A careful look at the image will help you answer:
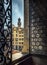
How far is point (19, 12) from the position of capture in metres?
3.17

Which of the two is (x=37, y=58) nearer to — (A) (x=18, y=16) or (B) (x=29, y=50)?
(B) (x=29, y=50)

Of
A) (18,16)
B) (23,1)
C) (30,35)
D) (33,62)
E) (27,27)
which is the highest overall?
(23,1)

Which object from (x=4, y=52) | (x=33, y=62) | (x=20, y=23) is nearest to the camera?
(x=4, y=52)

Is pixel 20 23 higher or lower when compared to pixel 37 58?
higher

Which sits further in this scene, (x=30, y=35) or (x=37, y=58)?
(x=30, y=35)

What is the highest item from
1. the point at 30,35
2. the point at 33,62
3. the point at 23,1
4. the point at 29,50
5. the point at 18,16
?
the point at 23,1

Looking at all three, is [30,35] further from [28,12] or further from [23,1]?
[23,1]

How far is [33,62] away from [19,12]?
121cm

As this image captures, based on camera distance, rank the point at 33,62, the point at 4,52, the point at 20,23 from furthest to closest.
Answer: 1. the point at 20,23
2. the point at 33,62
3. the point at 4,52

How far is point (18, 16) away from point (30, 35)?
0.54 meters

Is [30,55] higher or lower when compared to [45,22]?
lower

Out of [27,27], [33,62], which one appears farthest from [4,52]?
[27,27]

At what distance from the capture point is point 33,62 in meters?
2.98

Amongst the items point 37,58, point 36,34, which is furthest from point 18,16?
point 37,58
